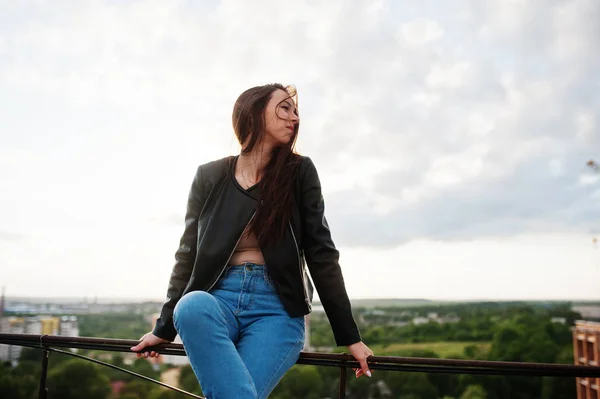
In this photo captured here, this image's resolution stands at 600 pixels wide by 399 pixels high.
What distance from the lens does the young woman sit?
1.53 metres

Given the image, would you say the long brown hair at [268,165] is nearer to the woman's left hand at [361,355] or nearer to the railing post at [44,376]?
the woman's left hand at [361,355]

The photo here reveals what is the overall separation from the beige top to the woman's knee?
0.26m

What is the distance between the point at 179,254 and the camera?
6.33 feet

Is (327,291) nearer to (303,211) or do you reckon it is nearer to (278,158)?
(303,211)

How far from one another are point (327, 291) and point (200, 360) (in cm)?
52

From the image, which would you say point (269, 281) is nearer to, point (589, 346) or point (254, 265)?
point (254, 265)

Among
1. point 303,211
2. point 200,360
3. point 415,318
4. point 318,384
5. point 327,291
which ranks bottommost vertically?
point 318,384

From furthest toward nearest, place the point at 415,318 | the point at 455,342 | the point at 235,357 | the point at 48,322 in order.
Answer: the point at 415,318
the point at 455,342
the point at 48,322
the point at 235,357

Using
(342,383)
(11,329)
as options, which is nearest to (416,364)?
(342,383)

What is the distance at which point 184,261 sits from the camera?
192cm

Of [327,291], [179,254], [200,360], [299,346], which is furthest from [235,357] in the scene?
[179,254]

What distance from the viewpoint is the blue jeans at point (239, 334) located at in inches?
57.6

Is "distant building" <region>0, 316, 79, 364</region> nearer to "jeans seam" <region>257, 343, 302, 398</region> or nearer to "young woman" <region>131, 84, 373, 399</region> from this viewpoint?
"young woman" <region>131, 84, 373, 399</region>

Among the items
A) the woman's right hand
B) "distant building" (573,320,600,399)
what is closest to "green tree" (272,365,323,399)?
"distant building" (573,320,600,399)
